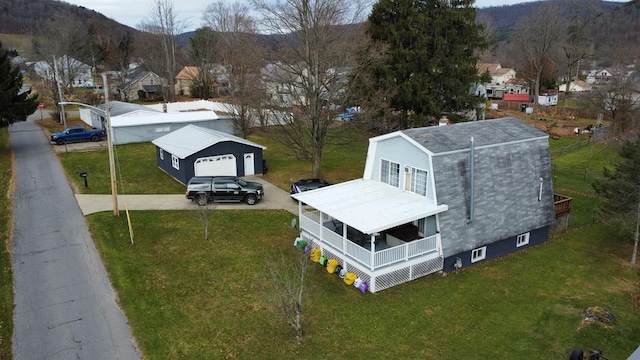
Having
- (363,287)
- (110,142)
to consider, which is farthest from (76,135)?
(363,287)

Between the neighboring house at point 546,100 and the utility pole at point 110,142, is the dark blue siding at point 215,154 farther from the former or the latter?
the neighboring house at point 546,100

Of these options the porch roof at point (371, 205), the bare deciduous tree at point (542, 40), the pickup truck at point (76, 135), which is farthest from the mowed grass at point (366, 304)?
the bare deciduous tree at point (542, 40)

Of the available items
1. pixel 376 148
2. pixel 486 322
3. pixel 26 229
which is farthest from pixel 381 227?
pixel 26 229

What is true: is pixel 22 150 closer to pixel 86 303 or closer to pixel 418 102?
pixel 86 303

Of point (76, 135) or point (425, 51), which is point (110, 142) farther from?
point (76, 135)

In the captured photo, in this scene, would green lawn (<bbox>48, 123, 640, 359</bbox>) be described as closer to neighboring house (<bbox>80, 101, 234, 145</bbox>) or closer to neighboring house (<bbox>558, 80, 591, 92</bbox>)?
neighboring house (<bbox>80, 101, 234, 145</bbox>)

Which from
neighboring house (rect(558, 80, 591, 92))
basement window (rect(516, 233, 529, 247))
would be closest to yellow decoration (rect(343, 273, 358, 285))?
basement window (rect(516, 233, 529, 247))
